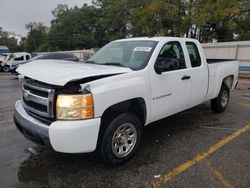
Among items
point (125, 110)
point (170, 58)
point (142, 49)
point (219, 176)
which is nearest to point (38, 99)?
A: point (125, 110)

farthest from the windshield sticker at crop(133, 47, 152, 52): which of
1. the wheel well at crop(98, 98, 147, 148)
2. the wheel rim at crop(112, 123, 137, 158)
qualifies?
the wheel rim at crop(112, 123, 137, 158)

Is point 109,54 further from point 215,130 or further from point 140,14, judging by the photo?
point 140,14

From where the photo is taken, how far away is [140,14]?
2636 cm

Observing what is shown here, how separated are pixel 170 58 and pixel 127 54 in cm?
77

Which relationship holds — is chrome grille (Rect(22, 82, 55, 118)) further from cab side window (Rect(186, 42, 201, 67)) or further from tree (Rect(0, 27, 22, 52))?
tree (Rect(0, 27, 22, 52))

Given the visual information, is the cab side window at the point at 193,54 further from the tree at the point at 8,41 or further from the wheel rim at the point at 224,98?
the tree at the point at 8,41

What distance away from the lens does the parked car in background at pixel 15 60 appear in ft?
65.3

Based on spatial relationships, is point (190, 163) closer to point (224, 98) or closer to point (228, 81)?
point (224, 98)

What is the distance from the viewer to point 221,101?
19.8ft

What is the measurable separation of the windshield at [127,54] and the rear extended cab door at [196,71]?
1014mm

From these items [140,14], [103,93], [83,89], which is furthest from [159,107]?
[140,14]

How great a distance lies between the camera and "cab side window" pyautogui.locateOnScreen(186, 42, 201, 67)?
474 centimetres

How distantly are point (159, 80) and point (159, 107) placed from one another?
45 cm

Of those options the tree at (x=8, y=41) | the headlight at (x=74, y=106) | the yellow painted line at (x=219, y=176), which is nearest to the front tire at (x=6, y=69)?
the headlight at (x=74, y=106)
